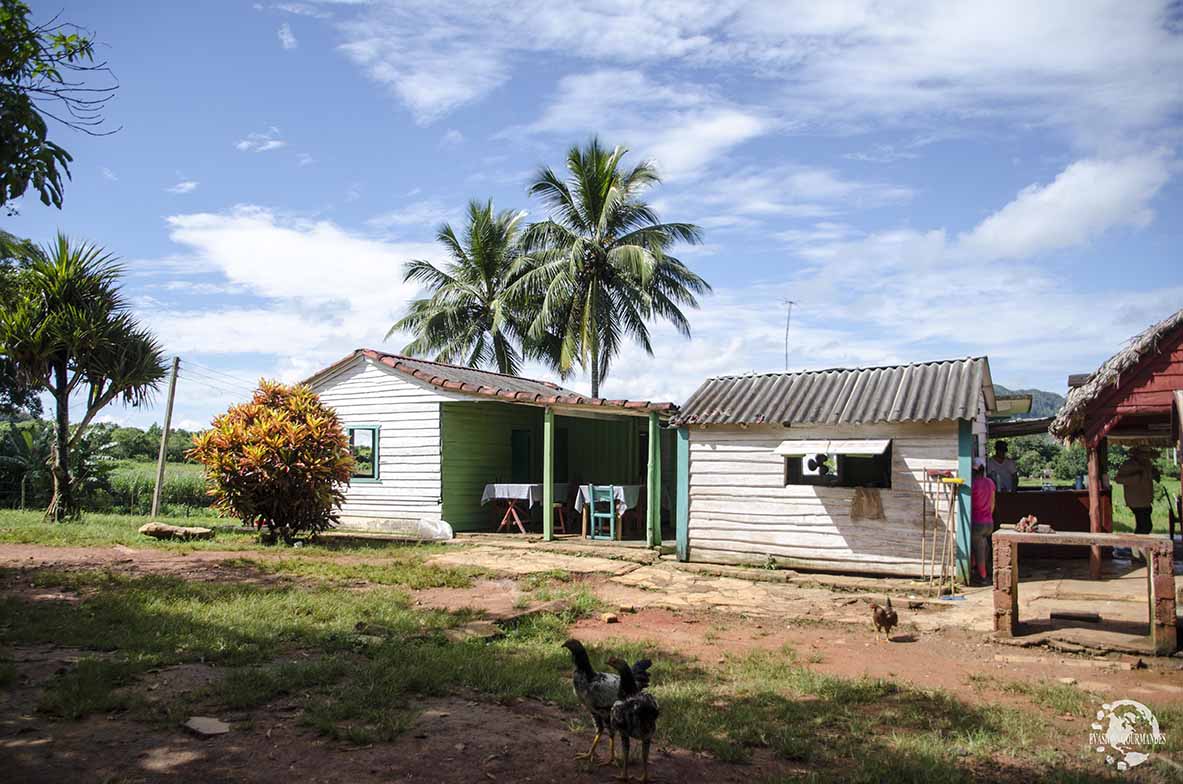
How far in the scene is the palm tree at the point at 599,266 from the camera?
83.0ft

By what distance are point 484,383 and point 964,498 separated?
447 inches

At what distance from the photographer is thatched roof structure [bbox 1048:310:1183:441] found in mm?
10164

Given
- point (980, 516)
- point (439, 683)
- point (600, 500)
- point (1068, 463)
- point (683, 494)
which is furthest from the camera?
point (1068, 463)

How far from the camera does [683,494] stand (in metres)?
13.7

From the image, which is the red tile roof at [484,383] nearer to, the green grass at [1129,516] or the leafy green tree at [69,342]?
the leafy green tree at [69,342]

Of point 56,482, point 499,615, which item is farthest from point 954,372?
point 56,482

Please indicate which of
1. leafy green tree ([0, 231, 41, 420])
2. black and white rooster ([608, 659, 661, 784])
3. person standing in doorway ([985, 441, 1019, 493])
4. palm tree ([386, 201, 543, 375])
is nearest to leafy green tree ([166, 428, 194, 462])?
leafy green tree ([0, 231, 41, 420])

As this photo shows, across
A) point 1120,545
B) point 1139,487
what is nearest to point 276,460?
point 1120,545

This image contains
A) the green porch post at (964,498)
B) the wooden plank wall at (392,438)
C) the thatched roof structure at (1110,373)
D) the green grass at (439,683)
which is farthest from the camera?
the wooden plank wall at (392,438)

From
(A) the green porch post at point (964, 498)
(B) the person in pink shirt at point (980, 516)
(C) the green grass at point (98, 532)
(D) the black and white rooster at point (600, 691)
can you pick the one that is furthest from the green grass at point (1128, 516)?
(C) the green grass at point (98, 532)

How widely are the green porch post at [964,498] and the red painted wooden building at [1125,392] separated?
129 cm

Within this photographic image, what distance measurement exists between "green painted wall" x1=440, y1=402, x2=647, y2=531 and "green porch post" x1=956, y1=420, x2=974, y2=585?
900 cm

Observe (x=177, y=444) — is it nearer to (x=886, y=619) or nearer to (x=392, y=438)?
(x=392, y=438)

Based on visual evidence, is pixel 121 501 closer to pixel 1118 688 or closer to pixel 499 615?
pixel 499 615
